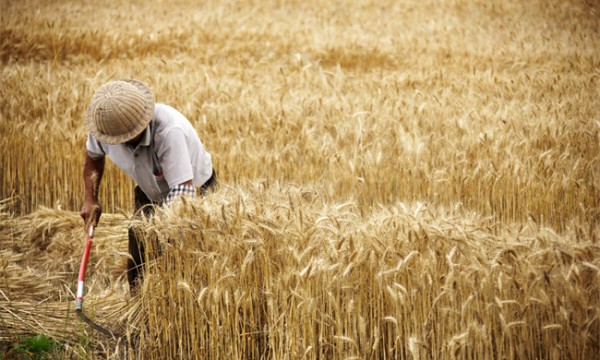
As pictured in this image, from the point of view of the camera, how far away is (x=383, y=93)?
7434 millimetres

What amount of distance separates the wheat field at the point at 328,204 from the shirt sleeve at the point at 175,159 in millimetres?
298

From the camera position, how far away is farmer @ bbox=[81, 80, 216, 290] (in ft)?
11.0

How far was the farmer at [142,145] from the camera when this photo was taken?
3348 mm

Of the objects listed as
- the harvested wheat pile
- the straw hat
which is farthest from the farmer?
the harvested wheat pile

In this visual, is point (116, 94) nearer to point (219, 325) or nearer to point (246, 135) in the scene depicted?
point (219, 325)

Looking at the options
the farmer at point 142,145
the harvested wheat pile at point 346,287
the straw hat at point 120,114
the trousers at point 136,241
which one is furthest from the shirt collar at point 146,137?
the harvested wheat pile at point 346,287

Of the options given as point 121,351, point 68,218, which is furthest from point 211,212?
point 68,218

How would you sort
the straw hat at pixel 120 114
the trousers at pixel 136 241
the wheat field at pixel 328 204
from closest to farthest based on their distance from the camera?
the wheat field at pixel 328 204 < the straw hat at pixel 120 114 < the trousers at pixel 136 241

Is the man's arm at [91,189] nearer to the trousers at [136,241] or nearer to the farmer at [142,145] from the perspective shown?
the farmer at [142,145]

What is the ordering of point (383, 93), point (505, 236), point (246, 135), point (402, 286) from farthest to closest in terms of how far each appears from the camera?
point (383, 93)
point (246, 135)
point (505, 236)
point (402, 286)

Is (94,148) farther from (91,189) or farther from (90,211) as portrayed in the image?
(90,211)

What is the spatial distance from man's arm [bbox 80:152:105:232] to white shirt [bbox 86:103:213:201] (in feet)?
0.28

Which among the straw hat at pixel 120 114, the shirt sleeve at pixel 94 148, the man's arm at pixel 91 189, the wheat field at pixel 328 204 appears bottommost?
the wheat field at pixel 328 204

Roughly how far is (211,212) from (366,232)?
862 millimetres
